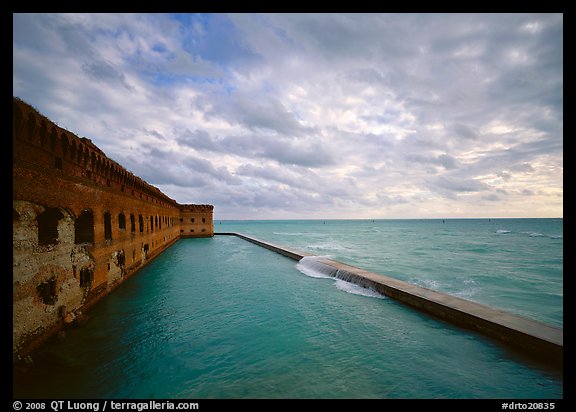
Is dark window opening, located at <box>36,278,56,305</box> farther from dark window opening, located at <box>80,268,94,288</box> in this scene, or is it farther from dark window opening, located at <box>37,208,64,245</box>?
dark window opening, located at <box>80,268,94,288</box>

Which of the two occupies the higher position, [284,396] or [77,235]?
[77,235]

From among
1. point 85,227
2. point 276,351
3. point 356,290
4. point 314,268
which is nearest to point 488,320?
point 356,290

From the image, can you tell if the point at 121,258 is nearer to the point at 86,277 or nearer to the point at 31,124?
the point at 86,277

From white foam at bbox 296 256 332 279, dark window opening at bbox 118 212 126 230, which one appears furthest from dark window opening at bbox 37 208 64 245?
white foam at bbox 296 256 332 279

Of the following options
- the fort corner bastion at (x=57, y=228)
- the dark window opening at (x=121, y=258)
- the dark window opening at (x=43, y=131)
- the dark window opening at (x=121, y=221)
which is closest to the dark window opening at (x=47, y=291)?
the fort corner bastion at (x=57, y=228)

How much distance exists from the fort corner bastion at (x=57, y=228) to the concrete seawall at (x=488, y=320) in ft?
36.4

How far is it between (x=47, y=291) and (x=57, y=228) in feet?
5.42

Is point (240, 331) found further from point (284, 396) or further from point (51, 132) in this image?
point (51, 132)

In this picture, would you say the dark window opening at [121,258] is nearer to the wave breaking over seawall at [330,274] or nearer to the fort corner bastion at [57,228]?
the fort corner bastion at [57,228]

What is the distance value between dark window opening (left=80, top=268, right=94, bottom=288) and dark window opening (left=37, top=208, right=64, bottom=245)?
1994 millimetres

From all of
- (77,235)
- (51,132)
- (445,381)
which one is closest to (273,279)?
(77,235)

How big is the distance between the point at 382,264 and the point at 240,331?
16996mm

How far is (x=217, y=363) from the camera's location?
19.4ft
